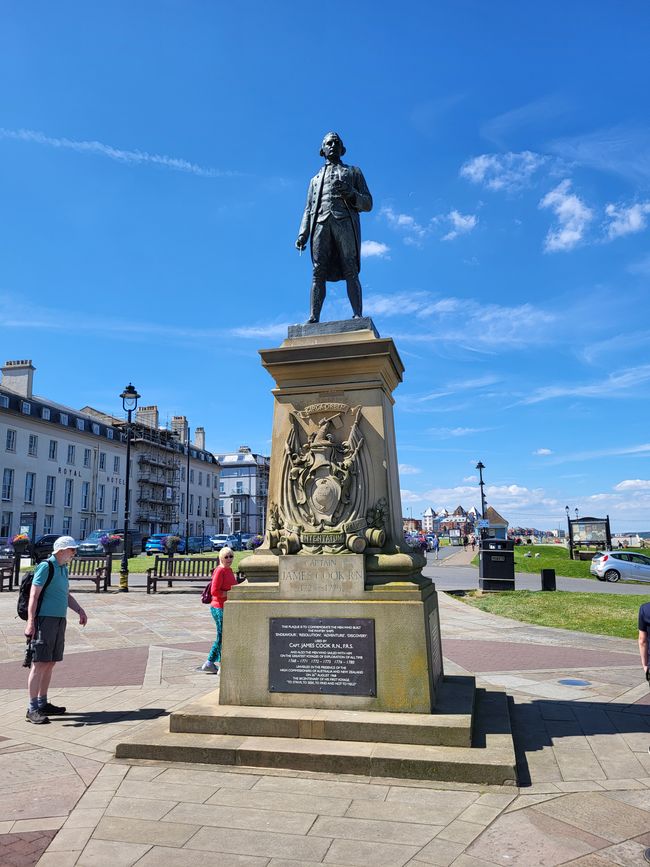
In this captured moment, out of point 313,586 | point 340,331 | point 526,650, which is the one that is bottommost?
point 526,650

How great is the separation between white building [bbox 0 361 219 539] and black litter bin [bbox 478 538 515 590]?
1246 inches

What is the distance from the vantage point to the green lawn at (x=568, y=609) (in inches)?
525

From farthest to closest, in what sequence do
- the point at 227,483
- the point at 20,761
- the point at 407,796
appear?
the point at 227,483
the point at 20,761
the point at 407,796

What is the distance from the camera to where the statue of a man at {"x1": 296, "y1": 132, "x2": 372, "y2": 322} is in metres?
6.80

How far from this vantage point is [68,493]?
57.4 m

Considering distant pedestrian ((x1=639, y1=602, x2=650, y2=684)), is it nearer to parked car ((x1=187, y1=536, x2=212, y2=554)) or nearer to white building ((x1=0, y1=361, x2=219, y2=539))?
white building ((x1=0, y1=361, x2=219, y2=539))

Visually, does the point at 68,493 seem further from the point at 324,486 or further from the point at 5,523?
the point at 324,486

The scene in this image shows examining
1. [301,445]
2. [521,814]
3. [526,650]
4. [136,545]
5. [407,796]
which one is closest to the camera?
[521,814]

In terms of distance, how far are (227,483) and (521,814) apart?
10932 centimetres

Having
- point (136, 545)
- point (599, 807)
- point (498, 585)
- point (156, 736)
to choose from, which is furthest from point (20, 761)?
point (136, 545)

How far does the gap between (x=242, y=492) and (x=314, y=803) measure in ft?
349

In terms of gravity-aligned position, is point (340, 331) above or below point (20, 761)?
above

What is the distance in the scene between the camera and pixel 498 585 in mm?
20109

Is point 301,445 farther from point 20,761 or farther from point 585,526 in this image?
point 585,526
